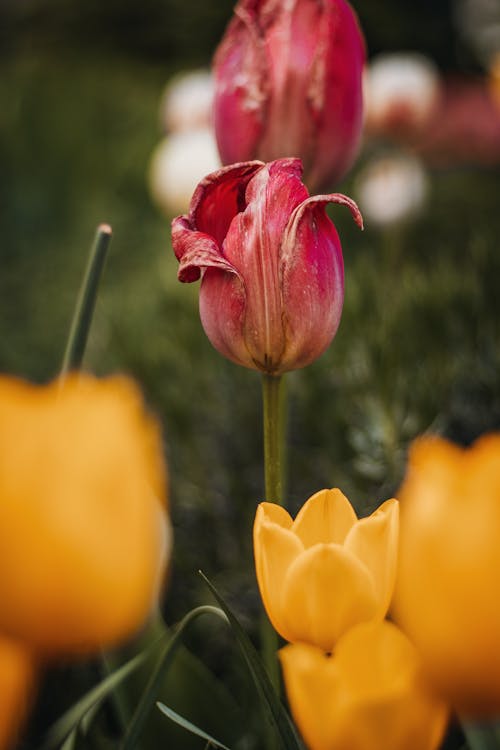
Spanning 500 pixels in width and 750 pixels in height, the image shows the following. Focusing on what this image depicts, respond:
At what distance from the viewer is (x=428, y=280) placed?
108 cm

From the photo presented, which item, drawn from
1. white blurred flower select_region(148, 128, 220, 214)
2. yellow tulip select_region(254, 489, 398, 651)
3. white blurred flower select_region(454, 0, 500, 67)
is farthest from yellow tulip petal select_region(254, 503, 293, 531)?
white blurred flower select_region(454, 0, 500, 67)

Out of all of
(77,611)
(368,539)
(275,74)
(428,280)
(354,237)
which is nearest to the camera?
(77,611)

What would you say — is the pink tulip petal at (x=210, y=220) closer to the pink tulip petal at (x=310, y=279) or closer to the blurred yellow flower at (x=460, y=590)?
the pink tulip petal at (x=310, y=279)

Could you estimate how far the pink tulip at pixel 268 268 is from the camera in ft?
1.21

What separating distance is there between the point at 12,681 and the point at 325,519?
0.16 m

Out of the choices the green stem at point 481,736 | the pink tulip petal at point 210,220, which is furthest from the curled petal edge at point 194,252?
the green stem at point 481,736

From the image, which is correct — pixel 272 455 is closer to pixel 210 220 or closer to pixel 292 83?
pixel 210 220

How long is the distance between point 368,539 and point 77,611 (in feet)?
0.45

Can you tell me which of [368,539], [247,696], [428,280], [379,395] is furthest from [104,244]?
[428,280]

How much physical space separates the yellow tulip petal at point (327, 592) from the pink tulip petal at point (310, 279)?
0.34 ft

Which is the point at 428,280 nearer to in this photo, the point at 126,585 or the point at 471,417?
the point at 471,417

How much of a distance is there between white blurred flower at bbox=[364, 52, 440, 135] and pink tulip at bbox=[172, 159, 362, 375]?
127 centimetres

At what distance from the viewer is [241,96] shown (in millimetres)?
503

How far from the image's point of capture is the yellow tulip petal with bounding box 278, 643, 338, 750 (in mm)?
256
